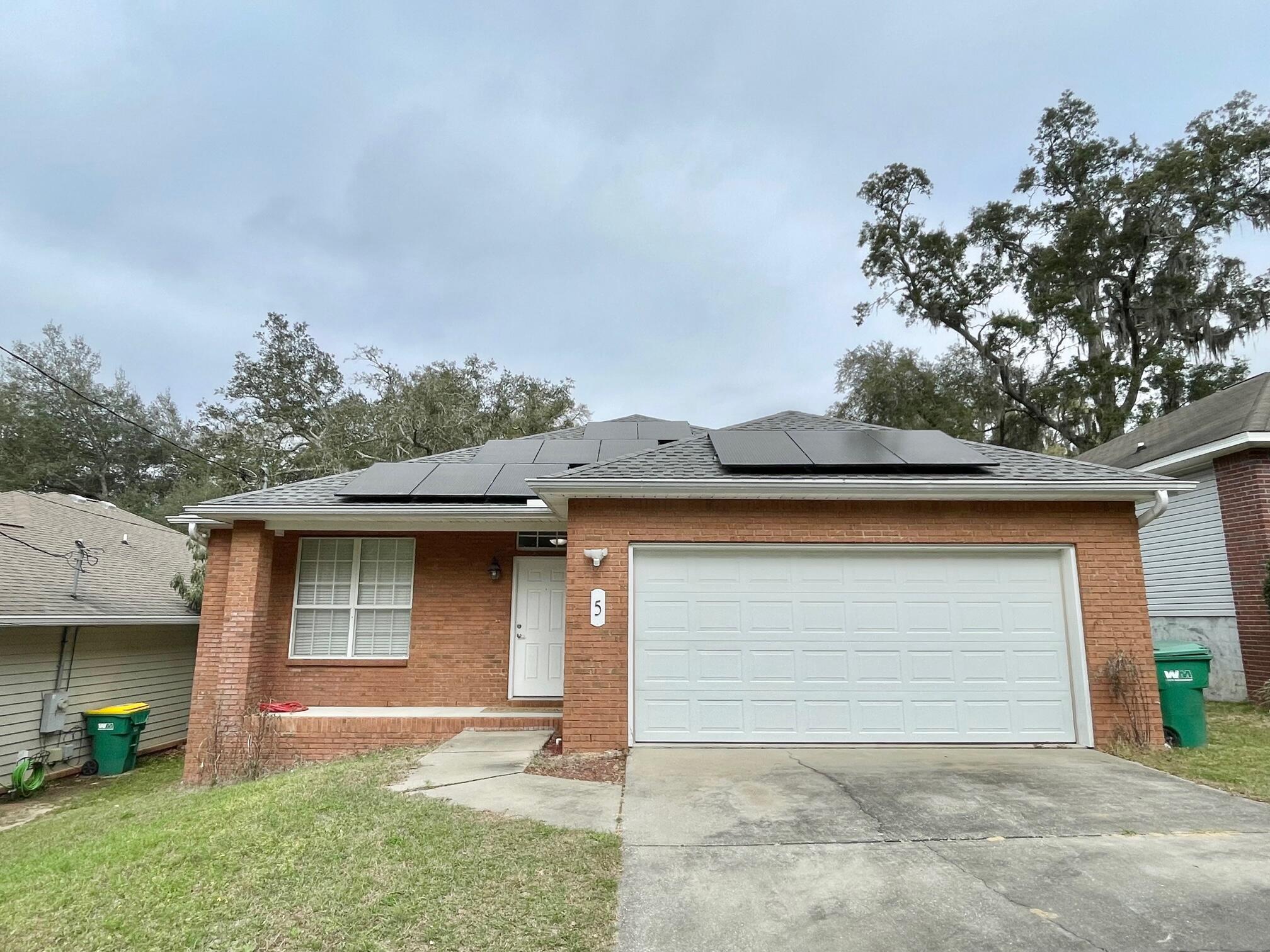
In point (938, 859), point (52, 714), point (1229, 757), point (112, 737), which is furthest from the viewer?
point (112, 737)

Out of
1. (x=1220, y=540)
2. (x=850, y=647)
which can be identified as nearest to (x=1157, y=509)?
(x=850, y=647)

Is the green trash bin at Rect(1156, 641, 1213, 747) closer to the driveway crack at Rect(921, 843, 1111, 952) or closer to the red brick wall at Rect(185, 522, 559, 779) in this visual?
the driveway crack at Rect(921, 843, 1111, 952)

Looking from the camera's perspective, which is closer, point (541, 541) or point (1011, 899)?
point (1011, 899)

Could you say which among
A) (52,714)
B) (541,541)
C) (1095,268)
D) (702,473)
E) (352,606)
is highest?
(1095,268)

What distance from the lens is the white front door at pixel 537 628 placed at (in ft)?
28.6

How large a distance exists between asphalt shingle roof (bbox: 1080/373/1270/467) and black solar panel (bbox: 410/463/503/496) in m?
11.0

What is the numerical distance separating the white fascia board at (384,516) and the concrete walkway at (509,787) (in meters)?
2.82

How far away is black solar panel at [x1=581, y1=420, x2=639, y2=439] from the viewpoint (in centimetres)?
1194

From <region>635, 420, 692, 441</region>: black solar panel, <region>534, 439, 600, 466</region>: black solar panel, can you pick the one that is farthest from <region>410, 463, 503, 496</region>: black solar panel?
<region>635, 420, 692, 441</region>: black solar panel

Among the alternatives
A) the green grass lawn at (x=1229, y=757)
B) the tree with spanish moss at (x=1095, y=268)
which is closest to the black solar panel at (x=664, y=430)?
the green grass lawn at (x=1229, y=757)

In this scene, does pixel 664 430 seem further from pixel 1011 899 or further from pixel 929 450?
pixel 1011 899

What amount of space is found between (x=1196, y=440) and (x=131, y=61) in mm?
18864

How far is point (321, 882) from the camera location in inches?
139

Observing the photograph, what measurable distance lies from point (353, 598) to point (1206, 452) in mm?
12978
